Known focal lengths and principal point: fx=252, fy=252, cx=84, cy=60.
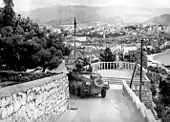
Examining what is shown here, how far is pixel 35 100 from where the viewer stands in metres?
3.97

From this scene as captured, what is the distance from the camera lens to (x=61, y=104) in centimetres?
548

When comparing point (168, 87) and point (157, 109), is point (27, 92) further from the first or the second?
point (168, 87)

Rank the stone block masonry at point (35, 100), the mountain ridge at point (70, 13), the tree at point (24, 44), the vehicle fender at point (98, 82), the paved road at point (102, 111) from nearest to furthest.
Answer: the stone block masonry at point (35, 100) → the paved road at point (102, 111) → the tree at point (24, 44) → the vehicle fender at point (98, 82) → the mountain ridge at point (70, 13)

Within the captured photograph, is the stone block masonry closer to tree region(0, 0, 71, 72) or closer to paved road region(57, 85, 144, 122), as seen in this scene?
paved road region(57, 85, 144, 122)

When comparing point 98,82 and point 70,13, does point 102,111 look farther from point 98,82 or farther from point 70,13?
point 70,13

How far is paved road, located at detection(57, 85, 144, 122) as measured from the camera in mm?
5348

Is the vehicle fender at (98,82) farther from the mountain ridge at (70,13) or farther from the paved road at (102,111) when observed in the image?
the mountain ridge at (70,13)

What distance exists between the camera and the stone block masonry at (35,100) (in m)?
3.09

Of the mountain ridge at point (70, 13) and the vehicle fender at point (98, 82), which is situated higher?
the mountain ridge at point (70, 13)

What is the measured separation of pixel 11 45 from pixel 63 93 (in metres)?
1.85

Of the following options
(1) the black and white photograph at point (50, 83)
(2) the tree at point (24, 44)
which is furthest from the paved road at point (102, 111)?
(2) the tree at point (24, 44)

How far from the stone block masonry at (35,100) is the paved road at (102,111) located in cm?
34

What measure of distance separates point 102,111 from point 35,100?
2.55 metres

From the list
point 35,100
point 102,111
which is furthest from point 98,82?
point 35,100
